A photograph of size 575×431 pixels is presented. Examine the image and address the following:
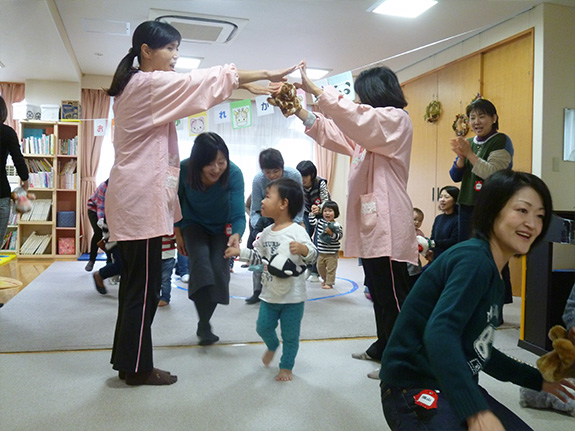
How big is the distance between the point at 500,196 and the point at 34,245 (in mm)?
7058

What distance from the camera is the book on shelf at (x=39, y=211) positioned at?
6.83m

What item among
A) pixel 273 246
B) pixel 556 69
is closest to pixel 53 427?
pixel 273 246

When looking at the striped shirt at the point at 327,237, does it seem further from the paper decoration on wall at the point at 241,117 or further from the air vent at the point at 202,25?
the air vent at the point at 202,25

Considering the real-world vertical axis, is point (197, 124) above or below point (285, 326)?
above

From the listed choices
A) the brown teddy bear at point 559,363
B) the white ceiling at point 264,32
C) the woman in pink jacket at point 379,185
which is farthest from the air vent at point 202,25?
the brown teddy bear at point 559,363

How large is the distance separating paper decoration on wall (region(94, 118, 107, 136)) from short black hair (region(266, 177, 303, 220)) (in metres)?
5.44

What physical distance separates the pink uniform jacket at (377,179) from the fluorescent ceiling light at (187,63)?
4.82 m

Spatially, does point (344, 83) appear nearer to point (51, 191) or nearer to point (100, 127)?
point (100, 127)

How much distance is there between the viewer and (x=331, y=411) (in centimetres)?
177

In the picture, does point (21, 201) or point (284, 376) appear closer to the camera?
point (284, 376)

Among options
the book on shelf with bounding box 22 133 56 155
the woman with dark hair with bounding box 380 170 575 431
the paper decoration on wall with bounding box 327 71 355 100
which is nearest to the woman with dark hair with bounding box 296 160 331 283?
Result: the paper decoration on wall with bounding box 327 71 355 100

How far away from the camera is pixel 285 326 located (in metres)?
2.12

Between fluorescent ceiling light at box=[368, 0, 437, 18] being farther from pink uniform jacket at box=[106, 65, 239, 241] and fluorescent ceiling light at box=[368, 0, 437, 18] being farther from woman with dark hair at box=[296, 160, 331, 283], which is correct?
pink uniform jacket at box=[106, 65, 239, 241]

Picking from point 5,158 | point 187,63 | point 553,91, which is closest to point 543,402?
point 5,158
